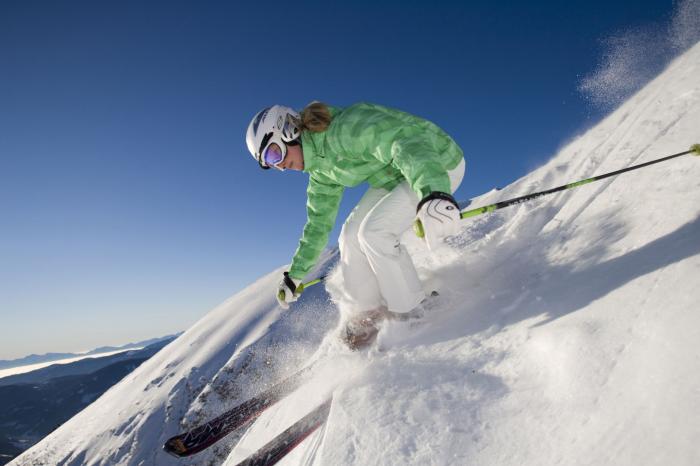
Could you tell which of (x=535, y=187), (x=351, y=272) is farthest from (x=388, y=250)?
(x=535, y=187)

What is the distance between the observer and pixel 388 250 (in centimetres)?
368

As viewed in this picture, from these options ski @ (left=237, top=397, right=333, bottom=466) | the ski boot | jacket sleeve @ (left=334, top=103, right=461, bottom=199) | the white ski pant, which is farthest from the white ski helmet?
ski @ (left=237, top=397, right=333, bottom=466)

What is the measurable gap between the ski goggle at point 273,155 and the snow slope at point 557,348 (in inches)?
81.5

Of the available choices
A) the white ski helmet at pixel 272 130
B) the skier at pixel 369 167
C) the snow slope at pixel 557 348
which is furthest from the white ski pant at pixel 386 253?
the white ski helmet at pixel 272 130

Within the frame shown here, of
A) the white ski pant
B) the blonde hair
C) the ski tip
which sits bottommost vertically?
the ski tip

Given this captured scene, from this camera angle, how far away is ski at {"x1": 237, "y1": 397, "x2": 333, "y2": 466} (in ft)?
9.12

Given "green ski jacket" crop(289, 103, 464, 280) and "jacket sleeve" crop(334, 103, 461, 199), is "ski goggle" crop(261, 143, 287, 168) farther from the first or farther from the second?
"jacket sleeve" crop(334, 103, 461, 199)

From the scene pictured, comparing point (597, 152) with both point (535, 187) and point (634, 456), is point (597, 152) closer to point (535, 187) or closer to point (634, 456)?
point (535, 187)

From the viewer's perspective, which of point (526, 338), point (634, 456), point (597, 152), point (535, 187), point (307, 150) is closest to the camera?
point (634, 456)

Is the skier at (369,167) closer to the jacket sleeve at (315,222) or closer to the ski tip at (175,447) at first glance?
the jacket sleeve at (315,222)

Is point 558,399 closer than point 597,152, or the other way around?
point 558,399

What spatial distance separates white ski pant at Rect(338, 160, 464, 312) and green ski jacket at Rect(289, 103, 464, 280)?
395mm

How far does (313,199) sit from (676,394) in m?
4.20

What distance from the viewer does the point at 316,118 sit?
377 centimetres
